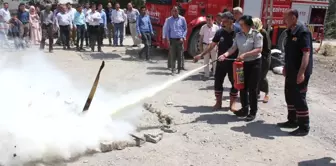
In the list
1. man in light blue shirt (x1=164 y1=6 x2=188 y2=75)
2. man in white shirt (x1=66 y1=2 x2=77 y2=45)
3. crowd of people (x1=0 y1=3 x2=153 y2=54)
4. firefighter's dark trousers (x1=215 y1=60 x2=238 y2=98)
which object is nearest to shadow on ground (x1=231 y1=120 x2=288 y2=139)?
firefighter's dark trousers (x1=215 y1=60 x2=238 y2=98)

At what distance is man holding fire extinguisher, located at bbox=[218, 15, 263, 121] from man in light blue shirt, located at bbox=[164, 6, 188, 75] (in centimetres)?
406

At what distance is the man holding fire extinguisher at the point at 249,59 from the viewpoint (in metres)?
5.97

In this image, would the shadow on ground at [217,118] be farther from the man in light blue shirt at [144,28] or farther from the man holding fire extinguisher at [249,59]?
the man in light blue shirt at [144,28]

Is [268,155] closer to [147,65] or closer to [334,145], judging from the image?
[334,145]

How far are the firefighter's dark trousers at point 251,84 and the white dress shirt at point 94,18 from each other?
8.87 m

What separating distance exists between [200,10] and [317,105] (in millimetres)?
5643

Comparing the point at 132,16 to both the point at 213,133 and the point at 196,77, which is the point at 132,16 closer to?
the point at 196,77

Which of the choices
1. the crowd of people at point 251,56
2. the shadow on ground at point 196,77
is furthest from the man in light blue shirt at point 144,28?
the shadow on ground at point 196,77

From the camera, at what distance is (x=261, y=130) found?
591 centimetres

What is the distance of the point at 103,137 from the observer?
16.4ft

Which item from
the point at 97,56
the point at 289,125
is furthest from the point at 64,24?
the point at 289,125

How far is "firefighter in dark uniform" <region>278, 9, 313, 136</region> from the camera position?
214 inches

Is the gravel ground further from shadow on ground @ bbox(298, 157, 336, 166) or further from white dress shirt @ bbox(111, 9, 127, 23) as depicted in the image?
white dress shirt @ bbox(111, 9, 127, 23)

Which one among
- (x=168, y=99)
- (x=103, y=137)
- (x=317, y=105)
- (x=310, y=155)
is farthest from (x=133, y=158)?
(x=317, y=105)
